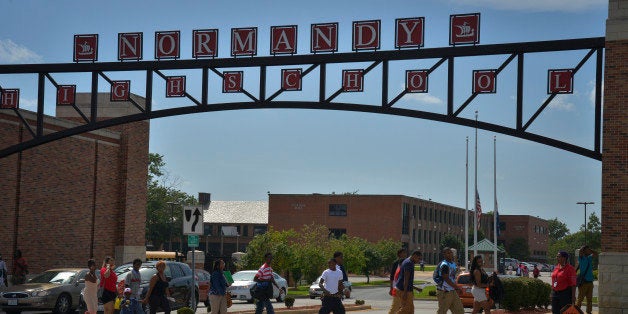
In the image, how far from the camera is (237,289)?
38.5m

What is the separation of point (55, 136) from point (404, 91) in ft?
37.9

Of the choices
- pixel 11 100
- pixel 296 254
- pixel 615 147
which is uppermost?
pixel 11 100

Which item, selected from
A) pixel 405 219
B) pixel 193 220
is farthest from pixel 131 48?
pixel 405 219

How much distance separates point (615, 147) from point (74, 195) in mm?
24097

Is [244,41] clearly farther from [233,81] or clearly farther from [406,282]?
[406,282]

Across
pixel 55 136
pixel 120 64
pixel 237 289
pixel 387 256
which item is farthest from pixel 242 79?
pixel 387 256

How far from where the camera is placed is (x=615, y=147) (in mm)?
24297

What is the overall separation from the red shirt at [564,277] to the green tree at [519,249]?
393 feet

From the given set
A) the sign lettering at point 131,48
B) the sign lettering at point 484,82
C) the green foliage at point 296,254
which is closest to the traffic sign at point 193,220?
the sign lettering at point 484,82

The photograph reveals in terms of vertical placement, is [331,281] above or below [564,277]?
below

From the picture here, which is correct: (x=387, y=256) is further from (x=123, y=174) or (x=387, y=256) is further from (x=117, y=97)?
(x=117, y=97)

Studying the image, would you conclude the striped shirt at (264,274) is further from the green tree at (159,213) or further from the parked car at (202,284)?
the green tree at (159,213)

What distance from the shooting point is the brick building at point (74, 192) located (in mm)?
36281

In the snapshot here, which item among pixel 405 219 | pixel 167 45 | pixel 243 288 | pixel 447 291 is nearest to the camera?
pixel 447 291
